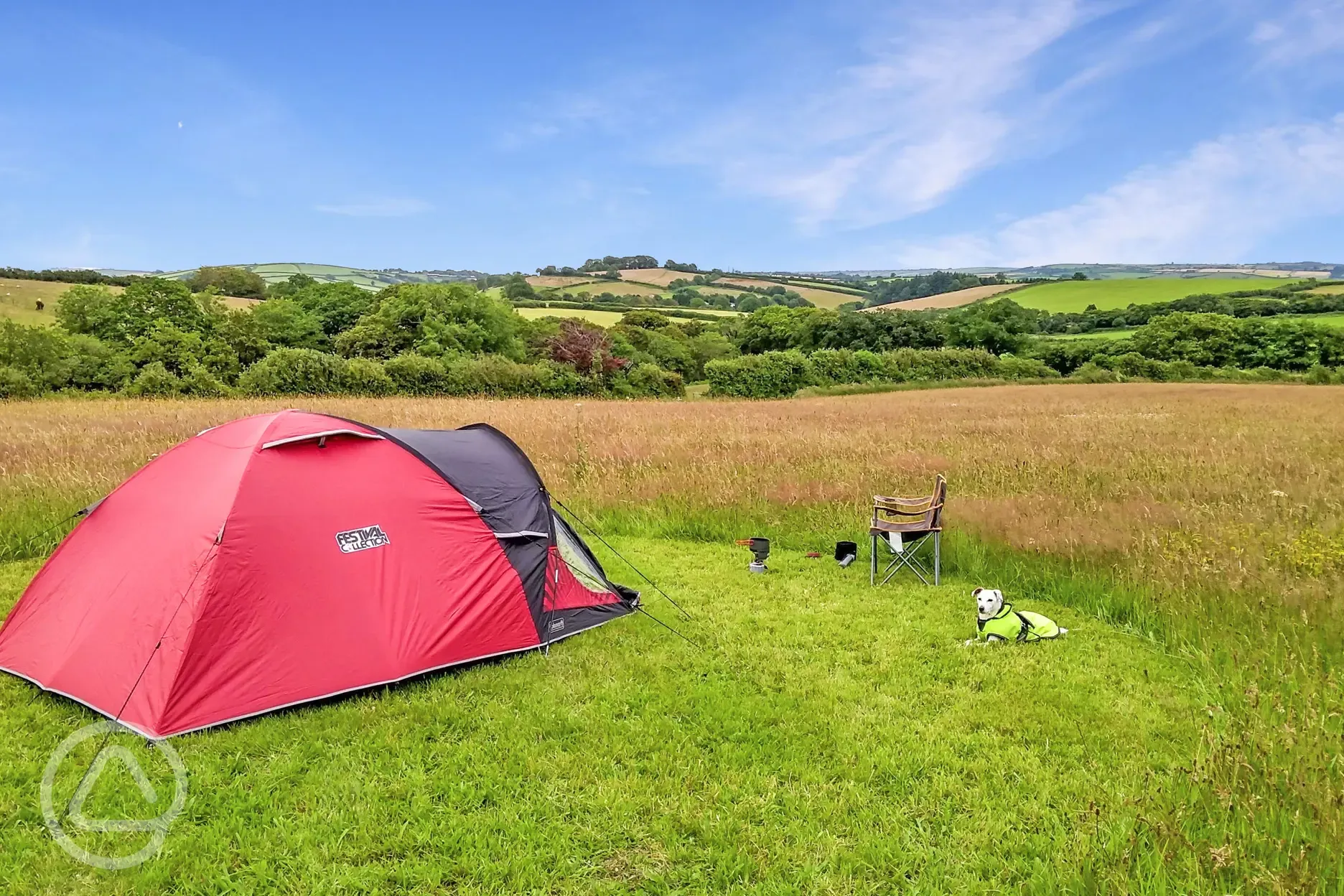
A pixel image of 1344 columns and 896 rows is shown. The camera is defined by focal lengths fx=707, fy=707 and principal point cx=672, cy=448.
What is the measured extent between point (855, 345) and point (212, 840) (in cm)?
5169

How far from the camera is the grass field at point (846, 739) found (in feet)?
9.96

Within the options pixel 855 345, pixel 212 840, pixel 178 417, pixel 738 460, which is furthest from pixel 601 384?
pixel 212 840

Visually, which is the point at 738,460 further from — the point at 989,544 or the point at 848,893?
the point at 848,893

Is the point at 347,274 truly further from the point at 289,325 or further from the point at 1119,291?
the point at 1119,291

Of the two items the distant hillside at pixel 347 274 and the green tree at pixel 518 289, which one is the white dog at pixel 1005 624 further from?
the green tree at pixel 518 289

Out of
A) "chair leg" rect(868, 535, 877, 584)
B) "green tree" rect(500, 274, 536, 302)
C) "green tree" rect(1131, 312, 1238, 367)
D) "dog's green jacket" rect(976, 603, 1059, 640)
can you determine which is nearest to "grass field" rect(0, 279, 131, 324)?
"green tree" rect(500, 274, 536, 302)

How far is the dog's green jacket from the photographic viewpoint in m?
5.33

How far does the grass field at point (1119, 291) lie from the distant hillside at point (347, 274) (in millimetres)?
53677

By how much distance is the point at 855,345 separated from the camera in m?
51.7

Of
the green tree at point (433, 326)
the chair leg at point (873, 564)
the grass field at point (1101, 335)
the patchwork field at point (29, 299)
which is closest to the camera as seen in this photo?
the chair leg at point (873, 564)

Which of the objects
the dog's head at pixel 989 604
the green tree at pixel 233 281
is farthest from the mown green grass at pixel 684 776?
the green tree at pixel 233 281

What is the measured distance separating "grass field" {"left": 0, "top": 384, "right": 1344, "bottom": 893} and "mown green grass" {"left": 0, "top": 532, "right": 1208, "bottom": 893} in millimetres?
17

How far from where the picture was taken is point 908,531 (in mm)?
6441

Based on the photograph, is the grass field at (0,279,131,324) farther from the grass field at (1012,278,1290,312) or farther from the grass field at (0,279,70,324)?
the grass field at (1012,278,1290,312)
